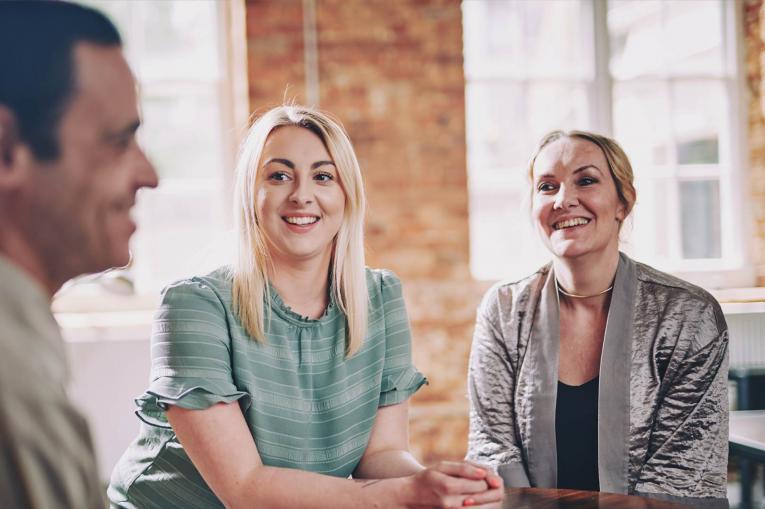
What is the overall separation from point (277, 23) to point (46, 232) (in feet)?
13.2

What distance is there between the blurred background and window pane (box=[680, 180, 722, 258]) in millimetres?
11

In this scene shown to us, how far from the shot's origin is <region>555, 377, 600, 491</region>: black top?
2.03 meters

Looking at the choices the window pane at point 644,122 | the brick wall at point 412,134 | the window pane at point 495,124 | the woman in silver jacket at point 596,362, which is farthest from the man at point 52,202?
the window pane at point 644,122

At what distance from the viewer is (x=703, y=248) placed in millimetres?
4820

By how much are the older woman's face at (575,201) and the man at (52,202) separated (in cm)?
183

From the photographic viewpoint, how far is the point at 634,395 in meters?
2.00

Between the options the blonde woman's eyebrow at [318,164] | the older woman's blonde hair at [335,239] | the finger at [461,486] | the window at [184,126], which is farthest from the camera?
the window at [184,126]

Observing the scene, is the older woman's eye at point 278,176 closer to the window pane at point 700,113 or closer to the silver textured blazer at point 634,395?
the silver textured blazer at point 634,395

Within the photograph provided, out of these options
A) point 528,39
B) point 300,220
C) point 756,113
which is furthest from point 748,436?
point 756,113

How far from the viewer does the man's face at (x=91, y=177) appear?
1.09 ft

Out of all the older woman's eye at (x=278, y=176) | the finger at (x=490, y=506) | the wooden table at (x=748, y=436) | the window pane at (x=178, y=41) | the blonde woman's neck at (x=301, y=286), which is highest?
the window pane at (x=178, y=41)

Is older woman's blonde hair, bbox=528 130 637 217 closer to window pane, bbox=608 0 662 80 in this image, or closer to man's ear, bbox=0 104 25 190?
man's ear, bbox=0 104 25 190

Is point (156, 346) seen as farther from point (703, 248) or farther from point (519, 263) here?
point (703, 248)

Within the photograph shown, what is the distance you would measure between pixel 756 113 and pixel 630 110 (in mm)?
772
